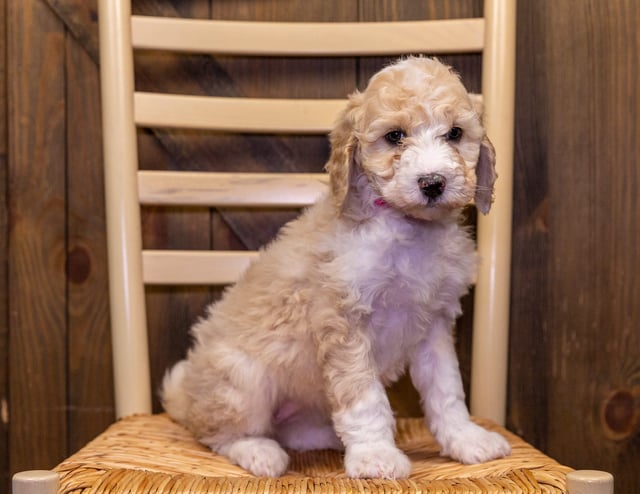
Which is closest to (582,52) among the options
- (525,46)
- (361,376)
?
(525,46)

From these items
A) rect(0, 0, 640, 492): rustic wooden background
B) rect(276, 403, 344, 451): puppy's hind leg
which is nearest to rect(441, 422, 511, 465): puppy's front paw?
rect(276, 403, 344, 451): puppy's hind leg

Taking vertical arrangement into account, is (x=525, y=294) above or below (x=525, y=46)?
below

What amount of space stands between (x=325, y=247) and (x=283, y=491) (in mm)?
→ 357

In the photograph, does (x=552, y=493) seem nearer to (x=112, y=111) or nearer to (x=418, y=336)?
(x=418, y=336)

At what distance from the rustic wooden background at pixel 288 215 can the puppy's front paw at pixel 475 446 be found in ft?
1.54

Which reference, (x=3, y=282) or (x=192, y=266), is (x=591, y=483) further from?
(x=3, y=282)

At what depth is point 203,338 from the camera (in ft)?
4.06

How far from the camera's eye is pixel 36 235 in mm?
1511

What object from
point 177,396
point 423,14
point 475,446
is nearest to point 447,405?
point 475,446

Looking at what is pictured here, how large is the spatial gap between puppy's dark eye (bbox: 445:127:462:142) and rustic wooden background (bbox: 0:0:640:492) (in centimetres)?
48

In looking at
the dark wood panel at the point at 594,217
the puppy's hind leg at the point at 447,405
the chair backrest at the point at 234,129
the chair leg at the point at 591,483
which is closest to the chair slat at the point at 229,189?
the chair backrest at the point at 234,129

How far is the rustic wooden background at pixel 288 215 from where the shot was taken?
1457 millimetres

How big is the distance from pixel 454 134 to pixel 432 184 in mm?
124

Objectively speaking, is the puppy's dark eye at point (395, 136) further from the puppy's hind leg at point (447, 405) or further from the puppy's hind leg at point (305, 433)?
the puppy's hind leg at point (305, 433)
